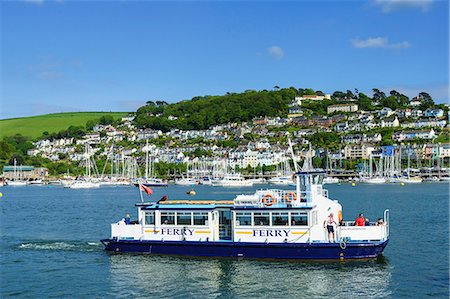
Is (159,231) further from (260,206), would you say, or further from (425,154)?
(425,154)

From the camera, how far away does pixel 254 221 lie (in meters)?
35.3

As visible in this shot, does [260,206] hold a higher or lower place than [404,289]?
higher

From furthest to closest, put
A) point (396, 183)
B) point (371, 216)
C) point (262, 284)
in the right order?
point (396, 183) → point (371, 216) → point (262, 284)

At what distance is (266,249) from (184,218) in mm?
5624

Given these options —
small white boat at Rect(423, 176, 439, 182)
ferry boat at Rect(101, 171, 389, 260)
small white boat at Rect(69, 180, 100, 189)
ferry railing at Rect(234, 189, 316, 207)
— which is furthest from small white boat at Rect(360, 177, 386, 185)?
ferry railing at Rect(234, 189, 316, 207)

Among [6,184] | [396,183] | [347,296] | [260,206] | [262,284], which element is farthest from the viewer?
[6,184]

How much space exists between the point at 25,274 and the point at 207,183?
5343 inches

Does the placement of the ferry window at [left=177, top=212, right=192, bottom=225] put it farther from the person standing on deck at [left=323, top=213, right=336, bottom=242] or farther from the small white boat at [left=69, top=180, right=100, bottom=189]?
the small white boat at [left=69, top=180, right=100, bottom=189]

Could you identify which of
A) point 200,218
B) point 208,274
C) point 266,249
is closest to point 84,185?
point 200,218

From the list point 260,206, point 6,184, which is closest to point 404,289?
point 260,206

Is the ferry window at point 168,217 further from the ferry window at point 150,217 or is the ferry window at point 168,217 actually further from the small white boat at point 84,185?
the small white boat at point 84,185

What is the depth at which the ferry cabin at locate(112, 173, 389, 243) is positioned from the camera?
113 ft

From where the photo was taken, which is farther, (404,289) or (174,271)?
(174,271)

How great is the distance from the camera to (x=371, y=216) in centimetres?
6322
